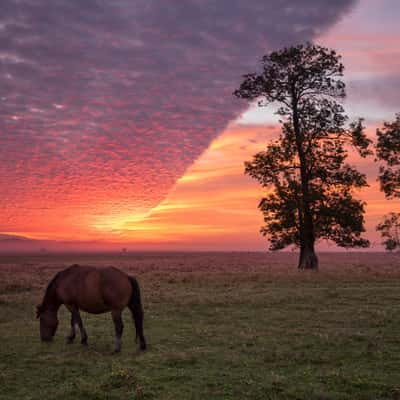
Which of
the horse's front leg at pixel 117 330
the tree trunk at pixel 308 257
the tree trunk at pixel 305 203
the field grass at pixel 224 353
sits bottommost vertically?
the field grass at pixel 224 353

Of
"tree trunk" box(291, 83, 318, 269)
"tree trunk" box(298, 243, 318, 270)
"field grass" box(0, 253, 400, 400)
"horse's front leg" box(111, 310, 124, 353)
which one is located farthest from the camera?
"tree trunk" box(298, 243, 318, 270)

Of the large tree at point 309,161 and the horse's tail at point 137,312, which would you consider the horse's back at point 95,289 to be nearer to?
the horse's tail at point 137,312

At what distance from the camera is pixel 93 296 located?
44.8 ft

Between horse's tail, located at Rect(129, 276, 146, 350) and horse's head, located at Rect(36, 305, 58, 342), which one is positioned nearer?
horse's tail, located at Rect(129, 276, 146, 350)

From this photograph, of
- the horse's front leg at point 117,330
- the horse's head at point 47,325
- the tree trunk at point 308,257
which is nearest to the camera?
the horse's front leg at point 117,330

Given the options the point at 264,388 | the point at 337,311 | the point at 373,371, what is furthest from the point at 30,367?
the point at 337,311

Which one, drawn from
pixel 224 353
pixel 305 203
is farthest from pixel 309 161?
pixel 224 353

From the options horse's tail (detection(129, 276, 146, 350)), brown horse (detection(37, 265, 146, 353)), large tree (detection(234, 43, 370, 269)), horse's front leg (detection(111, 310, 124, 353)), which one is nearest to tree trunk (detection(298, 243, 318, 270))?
large tree (detection(234, 43, 370, 269))

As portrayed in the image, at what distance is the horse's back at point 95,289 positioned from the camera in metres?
13.3

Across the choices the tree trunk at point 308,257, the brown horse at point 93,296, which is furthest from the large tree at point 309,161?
the brown horse at point 93,296

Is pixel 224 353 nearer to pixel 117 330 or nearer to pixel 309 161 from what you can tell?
pixel 117 330

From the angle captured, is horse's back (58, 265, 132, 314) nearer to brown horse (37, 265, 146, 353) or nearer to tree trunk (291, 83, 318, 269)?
brown horse (37, 265, 146, 353)

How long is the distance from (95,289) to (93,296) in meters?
0.23

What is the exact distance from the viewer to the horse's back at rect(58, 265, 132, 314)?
13285 mm
